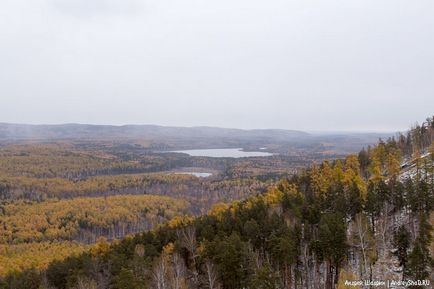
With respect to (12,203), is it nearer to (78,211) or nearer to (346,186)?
(78,211)

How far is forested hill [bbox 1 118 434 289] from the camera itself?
38594 millimetres

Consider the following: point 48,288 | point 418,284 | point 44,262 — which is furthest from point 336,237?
point 44,262

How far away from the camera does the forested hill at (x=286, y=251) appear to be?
3859 cm

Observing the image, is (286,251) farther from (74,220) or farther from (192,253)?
(74,220)

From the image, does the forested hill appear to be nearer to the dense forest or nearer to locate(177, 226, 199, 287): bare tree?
locate(177, 226, 199, 287): bare tree

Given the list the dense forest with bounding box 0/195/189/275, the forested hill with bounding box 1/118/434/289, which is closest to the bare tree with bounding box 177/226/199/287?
the forested hill with bounding box 1/118/434/289

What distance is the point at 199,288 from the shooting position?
44.2 metres

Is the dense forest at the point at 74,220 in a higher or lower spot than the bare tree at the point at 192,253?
lower

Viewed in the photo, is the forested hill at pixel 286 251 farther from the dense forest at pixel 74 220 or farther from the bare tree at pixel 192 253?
the dense forest at pixel 74 220

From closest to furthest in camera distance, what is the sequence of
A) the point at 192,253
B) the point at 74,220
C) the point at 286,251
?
the point at 286,251 → the point at 192,253 → the point at 74,220

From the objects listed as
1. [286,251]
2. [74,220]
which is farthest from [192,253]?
[74,220]

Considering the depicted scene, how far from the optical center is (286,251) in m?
41.6

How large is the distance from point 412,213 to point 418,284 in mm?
23446

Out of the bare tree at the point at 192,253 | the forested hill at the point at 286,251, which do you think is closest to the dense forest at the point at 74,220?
the forested hill at the point at 286,251
